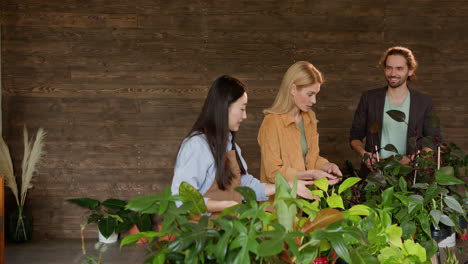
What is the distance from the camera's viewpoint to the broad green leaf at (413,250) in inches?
82.8

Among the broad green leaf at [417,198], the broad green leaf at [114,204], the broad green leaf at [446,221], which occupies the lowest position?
the broad green leaf at [114,204]

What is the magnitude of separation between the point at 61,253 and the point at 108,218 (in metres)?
0.56

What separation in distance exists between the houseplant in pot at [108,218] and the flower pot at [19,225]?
44 centimetres

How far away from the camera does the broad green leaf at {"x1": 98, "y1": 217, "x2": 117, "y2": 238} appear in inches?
221

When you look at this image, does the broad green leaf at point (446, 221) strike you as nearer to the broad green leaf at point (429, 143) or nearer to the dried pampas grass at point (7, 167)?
the broad green leaf at point (429, 143)

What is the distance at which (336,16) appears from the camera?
5746 mm

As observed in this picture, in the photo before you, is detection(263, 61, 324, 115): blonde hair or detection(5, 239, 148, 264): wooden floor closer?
detection(263, 61, 324, 115): blonde hair

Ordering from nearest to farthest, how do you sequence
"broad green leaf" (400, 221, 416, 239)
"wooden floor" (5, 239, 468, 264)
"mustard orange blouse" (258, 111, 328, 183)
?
"broad green leaf" (400, 221, 416, 239) → "mustard orange blouse" (258, 111, 328, 183) → "wooden floor" (5, 239, 468, 264)

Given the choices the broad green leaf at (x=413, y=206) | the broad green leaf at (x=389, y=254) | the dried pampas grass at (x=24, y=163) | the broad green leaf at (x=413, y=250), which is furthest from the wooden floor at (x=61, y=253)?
the broad green leaf at (x=389, y=254)

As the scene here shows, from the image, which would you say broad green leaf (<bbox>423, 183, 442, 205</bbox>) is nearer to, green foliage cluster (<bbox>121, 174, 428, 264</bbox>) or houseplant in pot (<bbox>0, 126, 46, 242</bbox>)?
green foliage cluster (<bbox>121, 174, 428, 264</bbox>)

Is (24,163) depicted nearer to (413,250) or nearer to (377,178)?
(377,178)

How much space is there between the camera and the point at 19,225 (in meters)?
5.64

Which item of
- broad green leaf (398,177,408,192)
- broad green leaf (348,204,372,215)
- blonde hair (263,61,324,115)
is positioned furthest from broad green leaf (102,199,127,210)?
broad green leaf (348,204,372,215)

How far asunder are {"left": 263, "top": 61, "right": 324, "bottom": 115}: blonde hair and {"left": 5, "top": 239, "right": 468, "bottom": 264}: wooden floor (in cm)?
211
